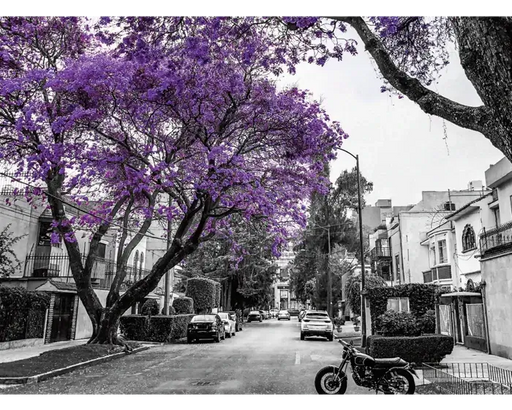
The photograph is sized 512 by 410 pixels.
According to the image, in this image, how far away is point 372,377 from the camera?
9242mm

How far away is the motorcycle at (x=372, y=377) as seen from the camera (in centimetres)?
905

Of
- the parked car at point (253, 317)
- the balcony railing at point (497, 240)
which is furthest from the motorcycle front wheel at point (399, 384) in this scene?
the parked car at point (253, 317)

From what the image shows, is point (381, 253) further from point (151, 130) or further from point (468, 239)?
point (151, 130)

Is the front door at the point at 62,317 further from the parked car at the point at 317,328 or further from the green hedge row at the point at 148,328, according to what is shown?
the parked car at the point at 317,328

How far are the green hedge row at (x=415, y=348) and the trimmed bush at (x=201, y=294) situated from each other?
80.8ft

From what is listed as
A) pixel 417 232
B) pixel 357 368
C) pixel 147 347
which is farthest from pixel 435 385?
pixel 417 232

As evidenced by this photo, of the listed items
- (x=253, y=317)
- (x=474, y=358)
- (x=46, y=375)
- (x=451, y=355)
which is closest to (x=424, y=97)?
(x=46, y=375)

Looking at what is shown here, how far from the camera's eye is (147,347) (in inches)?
852

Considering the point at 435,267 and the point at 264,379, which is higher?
the point at 435,267

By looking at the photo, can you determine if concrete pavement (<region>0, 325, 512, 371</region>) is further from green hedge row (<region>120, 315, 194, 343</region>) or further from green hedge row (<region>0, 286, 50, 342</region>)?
green hedge row (<region>120, 315, 194, 343</region>)

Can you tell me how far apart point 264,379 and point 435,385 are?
13.2ft
